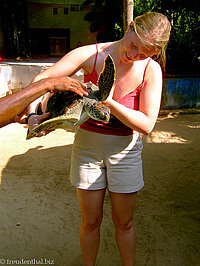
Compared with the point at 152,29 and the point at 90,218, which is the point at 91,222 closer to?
the point at 90,218

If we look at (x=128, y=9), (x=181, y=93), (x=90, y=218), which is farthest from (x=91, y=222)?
(x=181, y=93)

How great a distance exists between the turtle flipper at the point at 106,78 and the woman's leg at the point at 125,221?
593 millimetres

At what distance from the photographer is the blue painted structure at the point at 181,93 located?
6688 mm

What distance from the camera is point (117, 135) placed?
1367 mm

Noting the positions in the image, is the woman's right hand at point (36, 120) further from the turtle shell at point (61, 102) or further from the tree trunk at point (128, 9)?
the tree trunk at point (128, 9)

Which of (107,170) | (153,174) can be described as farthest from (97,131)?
(153,174)

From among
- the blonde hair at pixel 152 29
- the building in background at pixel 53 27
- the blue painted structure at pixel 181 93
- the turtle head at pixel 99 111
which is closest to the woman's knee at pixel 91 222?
the turtle head at pixel 99 111

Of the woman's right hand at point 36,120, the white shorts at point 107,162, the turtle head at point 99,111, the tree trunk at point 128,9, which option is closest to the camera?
the turtle head at point 99,111

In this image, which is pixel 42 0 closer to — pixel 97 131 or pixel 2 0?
pixel 2 0

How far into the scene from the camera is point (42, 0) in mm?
11375

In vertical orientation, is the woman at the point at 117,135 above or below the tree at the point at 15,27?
below

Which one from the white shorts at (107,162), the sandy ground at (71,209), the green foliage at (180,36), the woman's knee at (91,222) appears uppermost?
the green foliage at (180,36)

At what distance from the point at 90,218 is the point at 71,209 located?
116cm

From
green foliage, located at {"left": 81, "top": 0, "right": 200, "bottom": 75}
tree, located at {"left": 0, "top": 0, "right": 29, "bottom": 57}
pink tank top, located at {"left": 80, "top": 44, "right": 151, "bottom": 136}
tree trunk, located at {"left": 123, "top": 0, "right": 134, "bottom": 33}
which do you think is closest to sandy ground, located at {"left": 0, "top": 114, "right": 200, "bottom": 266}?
pink tank top, located at {"left": 80, "top": 44, "right": 151, "bottom": 136}
